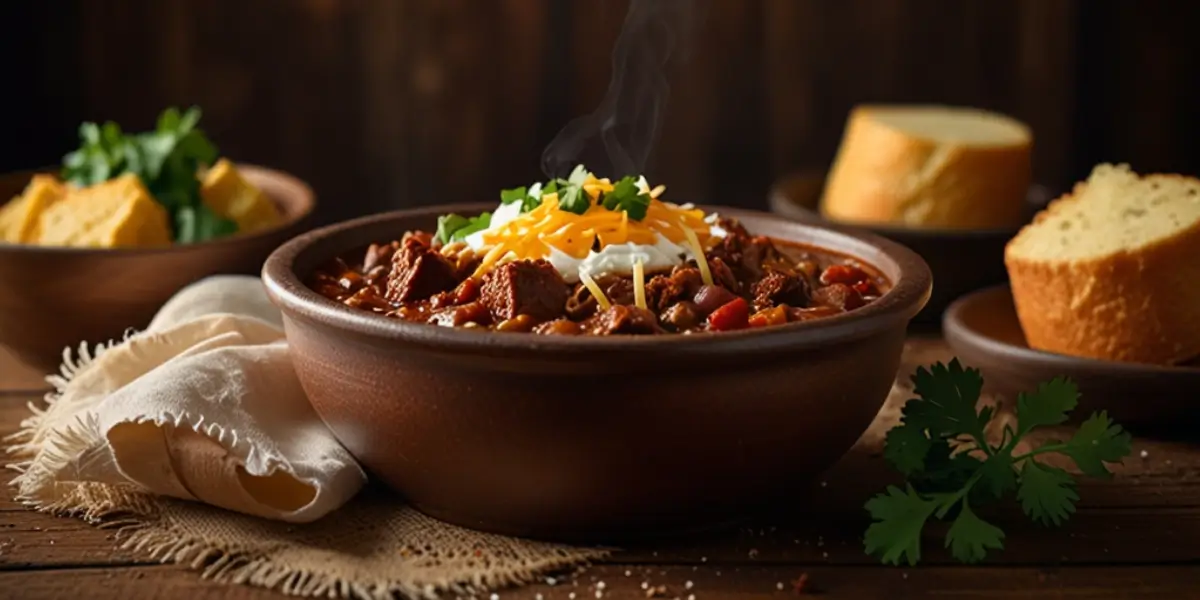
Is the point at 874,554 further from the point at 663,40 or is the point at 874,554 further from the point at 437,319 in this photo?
the point at 663,40

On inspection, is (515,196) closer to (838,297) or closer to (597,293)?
(597,293)

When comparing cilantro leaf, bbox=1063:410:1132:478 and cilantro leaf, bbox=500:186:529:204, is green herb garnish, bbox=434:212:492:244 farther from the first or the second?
cilantro leaf, bbox=1063:410:1132:478

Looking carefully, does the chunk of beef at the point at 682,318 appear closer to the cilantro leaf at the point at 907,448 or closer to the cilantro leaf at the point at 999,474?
the cilantro leaf at the point at 907,448

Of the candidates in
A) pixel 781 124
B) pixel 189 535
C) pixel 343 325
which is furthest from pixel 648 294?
pixel 781 124

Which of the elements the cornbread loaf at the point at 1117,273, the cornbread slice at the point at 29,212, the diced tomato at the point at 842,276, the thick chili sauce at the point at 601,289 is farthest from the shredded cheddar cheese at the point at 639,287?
the cornbread slice at the point at 29,212

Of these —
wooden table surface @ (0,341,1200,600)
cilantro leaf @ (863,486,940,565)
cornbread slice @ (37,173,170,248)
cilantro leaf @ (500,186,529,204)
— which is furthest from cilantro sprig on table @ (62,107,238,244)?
cilantro leaf @ (863,486,940,565)

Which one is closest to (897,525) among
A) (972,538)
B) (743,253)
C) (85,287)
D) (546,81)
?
(972,538)
